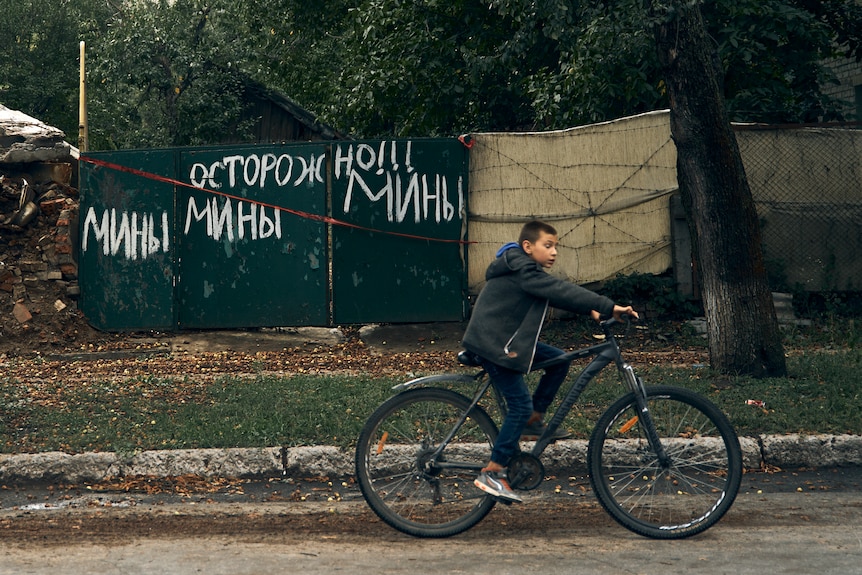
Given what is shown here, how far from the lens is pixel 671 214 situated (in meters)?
11.3

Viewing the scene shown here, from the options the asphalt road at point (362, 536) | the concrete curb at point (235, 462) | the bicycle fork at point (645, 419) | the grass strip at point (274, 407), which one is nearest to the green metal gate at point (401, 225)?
the grass strip at point (274, 407)

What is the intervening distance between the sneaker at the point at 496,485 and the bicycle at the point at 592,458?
0.06 meters

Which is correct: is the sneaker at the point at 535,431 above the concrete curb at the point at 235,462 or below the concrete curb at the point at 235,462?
above

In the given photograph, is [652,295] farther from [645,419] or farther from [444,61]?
[645,419]

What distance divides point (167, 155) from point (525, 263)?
7.15 m

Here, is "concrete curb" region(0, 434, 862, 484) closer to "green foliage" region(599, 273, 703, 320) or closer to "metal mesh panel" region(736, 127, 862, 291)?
"green foliage" region(599, 273, 703, 320)

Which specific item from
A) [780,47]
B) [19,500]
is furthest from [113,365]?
[780,47]

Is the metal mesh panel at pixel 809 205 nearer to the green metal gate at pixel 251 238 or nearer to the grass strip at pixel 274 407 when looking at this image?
the grass strip at pixel 274 407

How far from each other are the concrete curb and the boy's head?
1.75m

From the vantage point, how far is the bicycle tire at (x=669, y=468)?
487cm

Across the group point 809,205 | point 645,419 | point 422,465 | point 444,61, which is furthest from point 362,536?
point 444,61

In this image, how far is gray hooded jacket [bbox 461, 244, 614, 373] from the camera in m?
4.83

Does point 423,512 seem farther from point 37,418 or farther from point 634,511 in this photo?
point 37,418

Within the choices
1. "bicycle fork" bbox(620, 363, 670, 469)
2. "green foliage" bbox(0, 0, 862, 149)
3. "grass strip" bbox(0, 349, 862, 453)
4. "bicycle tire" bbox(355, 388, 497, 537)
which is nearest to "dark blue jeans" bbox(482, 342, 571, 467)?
"bicycle tire" bbox(355, 388, 497, 537)
